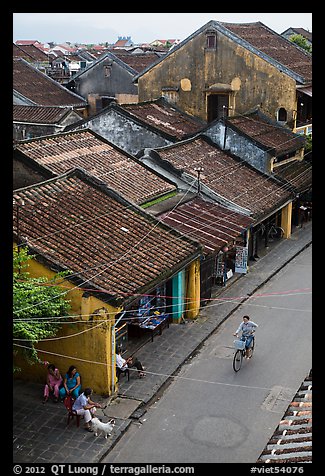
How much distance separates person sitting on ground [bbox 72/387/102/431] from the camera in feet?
42.6

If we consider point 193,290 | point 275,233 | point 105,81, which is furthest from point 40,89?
point 193,290

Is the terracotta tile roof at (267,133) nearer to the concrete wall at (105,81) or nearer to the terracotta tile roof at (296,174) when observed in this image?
the terracotta tile roof at (296,174)

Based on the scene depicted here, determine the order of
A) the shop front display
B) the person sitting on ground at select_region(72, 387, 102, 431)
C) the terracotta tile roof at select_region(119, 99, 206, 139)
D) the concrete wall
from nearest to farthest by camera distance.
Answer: the person sitting on ground at select_region(72, 387, 102, 431) < the shop front display < the terracotta tile roof at select_region(119, 99, 206, 139) < the concrete wall

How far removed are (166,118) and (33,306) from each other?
63.8 ft

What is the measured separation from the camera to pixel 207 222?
21125 millimetres

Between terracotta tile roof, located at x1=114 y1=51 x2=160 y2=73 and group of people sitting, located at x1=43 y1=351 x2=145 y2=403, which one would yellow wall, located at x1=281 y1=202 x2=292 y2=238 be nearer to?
group of people sitting, located at x1=43 y1=351 x2=145 y2=403

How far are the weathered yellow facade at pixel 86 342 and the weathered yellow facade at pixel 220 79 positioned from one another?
19.7 m

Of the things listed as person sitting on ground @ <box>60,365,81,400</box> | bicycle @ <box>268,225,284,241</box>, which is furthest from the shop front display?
bicycle @ <box>268,225,284,241</box>

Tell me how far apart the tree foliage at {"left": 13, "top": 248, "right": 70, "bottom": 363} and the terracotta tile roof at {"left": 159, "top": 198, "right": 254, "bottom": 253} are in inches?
242

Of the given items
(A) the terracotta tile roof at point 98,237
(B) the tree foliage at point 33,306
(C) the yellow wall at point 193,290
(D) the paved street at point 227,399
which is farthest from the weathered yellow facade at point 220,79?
(B) the tree foliage at point 33,306
